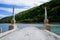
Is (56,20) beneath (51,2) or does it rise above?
beneath

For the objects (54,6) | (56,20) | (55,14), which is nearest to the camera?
(56,20)

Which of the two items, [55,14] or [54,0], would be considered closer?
[55,14]

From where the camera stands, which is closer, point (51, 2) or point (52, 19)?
point (52, 19)

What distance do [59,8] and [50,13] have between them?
650cm

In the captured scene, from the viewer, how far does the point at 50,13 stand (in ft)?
340

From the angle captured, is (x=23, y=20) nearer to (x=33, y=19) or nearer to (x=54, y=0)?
(x=33, y=19)

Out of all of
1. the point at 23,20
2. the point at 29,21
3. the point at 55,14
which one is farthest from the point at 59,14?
the point at 23,20

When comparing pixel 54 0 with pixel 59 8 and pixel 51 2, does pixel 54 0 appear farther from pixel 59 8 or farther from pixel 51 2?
pixel 59 8

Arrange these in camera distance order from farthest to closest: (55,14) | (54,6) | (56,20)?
(54,6) < (55,14) < (56,20)

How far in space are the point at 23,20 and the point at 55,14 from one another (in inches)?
904

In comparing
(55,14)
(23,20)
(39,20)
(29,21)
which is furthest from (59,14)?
(23,20)

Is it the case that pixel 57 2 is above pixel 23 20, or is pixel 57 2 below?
above

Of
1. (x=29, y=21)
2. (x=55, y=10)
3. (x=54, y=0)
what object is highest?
(x=54, y=0)

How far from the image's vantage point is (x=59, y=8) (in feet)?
344
